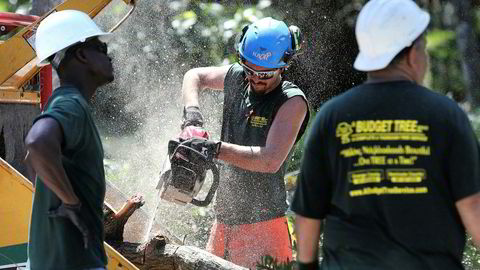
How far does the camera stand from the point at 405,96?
9.97ft

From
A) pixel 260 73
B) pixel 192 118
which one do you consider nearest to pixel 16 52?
pixel 192 118

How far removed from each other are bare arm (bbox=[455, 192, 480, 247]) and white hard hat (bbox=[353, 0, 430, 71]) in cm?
54

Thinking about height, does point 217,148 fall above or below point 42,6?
above

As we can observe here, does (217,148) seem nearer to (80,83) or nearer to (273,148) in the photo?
(273,148)

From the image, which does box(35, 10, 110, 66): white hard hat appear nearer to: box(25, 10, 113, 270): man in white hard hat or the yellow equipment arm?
box(25, 10, 113, 270): man in white hard hat

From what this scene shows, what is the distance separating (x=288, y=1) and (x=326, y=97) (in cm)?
113

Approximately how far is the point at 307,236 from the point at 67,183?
102 centimetres

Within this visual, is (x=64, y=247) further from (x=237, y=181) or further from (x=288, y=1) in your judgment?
(x=288, y=1)

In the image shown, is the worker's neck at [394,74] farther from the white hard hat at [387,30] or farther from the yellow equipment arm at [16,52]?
the yellow equipment arm at [16,52]

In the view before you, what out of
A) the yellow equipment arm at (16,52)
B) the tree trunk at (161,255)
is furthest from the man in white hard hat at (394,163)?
the yellow equipment arm at (16,52)

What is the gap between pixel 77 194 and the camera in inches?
145

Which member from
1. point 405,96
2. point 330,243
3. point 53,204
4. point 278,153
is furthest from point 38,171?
point 278,153

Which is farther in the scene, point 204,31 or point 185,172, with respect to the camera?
point 204,31

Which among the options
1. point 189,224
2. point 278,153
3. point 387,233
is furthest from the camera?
point 189,224
